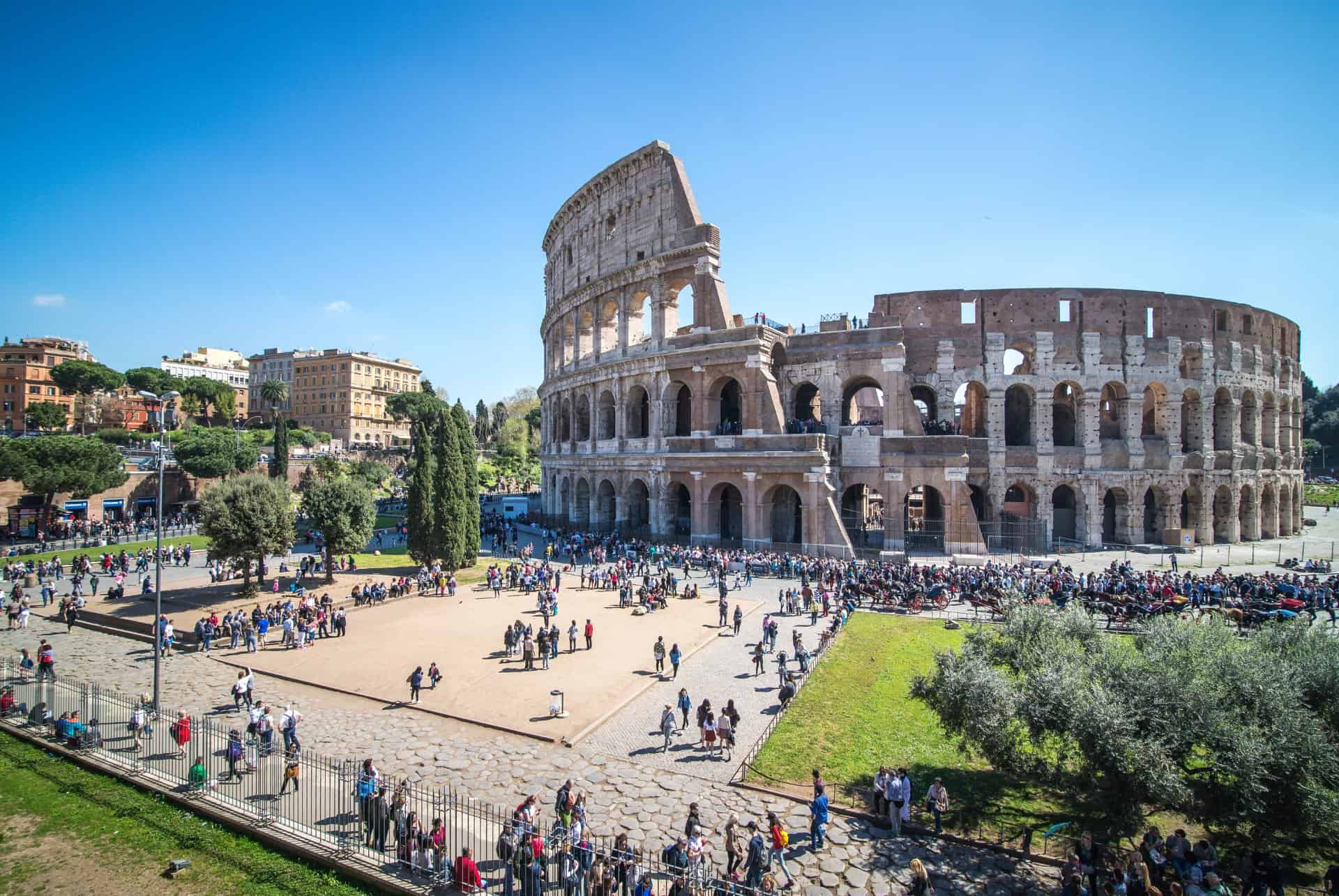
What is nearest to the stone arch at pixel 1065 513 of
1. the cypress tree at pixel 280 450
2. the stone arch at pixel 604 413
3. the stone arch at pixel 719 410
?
the stone arch at pixel 719 410

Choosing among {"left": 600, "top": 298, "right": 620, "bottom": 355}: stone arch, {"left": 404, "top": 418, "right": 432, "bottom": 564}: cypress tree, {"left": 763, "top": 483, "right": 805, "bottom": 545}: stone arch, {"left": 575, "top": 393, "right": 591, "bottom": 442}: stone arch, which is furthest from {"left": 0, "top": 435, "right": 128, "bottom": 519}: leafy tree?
{"left": 763, "top": 483, "right": 805, "bottom": 545}: stone arch

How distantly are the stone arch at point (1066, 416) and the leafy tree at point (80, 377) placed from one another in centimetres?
9309

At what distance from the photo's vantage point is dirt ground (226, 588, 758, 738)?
15.4m

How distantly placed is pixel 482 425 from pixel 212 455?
66.6 metres

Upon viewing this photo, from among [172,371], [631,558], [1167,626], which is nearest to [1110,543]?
[631,558]

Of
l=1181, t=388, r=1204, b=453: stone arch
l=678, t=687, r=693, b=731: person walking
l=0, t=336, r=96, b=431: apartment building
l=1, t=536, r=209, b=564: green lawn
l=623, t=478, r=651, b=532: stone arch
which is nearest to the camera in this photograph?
l=678, t=687, r=693, b=731: person walking

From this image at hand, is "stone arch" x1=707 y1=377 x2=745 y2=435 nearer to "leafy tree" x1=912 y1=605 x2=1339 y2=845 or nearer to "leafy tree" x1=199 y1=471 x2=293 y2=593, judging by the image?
"leafy tree" x1=199 y1=471 x2=293 y2=593

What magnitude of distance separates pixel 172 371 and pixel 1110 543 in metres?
122

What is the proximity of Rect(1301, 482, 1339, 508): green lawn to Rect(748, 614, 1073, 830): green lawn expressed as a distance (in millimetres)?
69477

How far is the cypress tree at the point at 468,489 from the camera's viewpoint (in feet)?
101

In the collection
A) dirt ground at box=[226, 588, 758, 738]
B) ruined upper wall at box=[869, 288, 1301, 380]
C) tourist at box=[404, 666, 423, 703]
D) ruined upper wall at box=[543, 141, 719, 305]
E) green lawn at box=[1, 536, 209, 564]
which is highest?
ruined upper wall at box=[543, 141, 719, 305]

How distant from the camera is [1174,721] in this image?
9281 mm

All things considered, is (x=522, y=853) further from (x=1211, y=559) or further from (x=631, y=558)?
(x=1211, y=559)

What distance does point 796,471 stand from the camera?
32.3m
